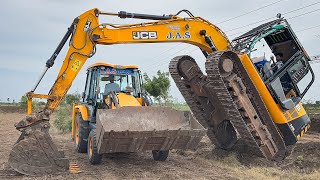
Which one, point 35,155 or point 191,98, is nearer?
point 35,155

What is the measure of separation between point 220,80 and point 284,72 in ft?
5.86

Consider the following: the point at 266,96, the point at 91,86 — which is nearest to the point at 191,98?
the point at 266,96

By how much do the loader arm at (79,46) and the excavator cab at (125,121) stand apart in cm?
88

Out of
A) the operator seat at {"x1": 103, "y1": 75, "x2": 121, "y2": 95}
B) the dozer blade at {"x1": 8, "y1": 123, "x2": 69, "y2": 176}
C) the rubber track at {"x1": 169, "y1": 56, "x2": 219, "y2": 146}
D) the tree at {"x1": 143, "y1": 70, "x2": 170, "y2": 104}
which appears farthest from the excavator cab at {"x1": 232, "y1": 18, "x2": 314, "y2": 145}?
the tree at {"x1": 143, "y1": 70, "x2": 170, "y2": 104}

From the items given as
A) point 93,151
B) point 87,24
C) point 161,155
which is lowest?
point 161,155

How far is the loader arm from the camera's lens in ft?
21.2

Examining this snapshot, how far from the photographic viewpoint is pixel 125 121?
712cm

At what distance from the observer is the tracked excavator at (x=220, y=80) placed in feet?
22.7

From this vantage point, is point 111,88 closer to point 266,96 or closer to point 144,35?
point 144,35

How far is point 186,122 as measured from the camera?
24.3ft

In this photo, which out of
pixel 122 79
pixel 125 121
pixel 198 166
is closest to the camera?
Result: pixel 125 121

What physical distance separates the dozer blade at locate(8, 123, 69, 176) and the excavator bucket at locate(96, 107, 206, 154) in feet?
2.73

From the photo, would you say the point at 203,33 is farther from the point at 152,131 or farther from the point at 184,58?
the point at 152,131

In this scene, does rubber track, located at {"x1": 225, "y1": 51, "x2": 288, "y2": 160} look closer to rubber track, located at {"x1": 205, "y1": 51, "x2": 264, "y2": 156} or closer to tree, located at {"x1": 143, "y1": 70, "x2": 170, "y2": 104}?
rubber track, located at {"x1": 205, "y1": 51, "x2": 264, "y2": 156}
